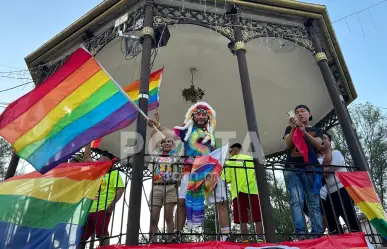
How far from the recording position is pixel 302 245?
4.25 m

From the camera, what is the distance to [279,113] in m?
9.44

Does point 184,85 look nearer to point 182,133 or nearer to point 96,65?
point 182,133

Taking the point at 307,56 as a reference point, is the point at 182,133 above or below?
below

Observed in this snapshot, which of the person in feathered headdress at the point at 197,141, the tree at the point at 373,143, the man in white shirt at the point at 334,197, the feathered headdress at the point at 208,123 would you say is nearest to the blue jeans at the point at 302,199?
the man in white shirt at the point at 334,197

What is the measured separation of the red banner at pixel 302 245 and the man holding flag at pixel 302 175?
37 centimetres

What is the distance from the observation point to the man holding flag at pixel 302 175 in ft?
15.8

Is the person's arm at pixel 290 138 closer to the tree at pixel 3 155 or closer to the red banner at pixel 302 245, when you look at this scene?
the red banner at pixel 302 245

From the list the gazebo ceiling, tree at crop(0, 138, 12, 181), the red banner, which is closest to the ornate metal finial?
the gazebo ceiling

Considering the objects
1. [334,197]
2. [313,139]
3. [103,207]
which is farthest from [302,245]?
[103,207]

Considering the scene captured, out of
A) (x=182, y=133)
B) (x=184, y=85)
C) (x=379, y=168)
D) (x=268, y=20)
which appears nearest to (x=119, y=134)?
(x=184, y=85)

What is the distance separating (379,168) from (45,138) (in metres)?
15.9

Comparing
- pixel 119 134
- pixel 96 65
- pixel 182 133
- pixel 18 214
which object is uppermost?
pixel 119 134

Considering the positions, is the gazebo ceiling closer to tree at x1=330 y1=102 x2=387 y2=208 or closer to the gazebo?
the gazebo

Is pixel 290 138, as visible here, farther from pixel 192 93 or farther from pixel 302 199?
pixel 192 93
